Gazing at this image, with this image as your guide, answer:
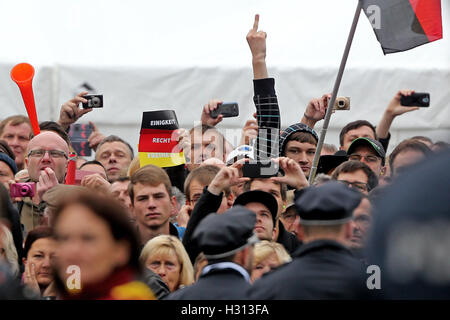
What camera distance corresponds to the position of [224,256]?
280 cm

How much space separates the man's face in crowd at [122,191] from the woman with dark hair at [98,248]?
7.24 ft

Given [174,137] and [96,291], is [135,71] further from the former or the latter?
[96,291]

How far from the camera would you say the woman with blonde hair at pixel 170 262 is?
12.9 feet

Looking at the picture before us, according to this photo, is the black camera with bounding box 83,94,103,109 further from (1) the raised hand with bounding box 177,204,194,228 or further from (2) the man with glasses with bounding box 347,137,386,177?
(2) the man with glasses with bounding box 347,137,386,177

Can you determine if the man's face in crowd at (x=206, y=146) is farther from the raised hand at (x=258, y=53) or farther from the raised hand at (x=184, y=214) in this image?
the raised hand at (x=258, y=53)

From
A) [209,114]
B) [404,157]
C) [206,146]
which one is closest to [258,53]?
[209,114]

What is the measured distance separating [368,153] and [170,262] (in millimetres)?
1920

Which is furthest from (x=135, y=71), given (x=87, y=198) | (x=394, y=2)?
(x=87, y=198)

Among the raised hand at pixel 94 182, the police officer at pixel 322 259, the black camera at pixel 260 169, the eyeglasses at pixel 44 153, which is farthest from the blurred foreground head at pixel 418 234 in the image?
the eyeglasses at pixel 44 153

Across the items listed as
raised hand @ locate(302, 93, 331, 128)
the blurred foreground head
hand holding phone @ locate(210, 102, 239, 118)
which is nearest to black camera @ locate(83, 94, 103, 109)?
hand holding phone @ locate(210, 102, 239, 118)

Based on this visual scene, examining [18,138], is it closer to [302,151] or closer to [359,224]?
[302,151]

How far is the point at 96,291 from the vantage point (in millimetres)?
2441

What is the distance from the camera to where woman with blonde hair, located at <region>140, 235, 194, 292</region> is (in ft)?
12.9
